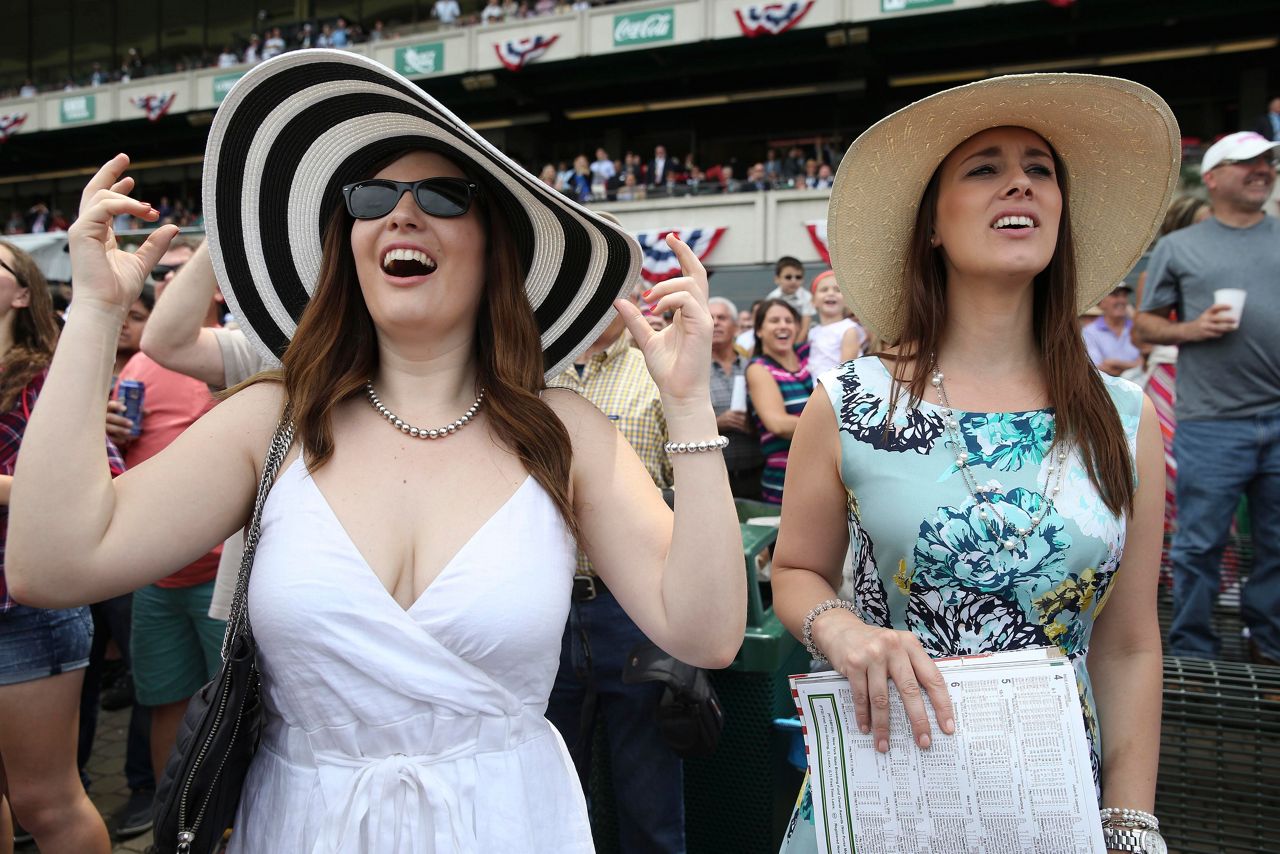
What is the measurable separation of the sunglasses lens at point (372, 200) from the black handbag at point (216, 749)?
47 centimetres

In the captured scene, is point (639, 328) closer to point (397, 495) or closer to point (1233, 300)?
point (397, 495)

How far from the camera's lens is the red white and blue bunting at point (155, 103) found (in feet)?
95.9

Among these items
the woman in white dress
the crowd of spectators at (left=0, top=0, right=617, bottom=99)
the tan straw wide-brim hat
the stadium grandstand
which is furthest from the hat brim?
the crowd of spectators at (left=0, top=0, right=617, bottom=99)

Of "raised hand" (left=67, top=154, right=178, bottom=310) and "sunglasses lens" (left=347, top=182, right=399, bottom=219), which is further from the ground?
"sunglasses lens" (left=347, top=182, right=399, bottom=219)

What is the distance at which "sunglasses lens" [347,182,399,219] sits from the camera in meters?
1.54

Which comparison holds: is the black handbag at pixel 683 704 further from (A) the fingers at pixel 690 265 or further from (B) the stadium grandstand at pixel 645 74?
(B) the stadium grandstand at pixel 645 74

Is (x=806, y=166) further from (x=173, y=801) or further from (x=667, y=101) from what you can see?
(x=173, y=801)

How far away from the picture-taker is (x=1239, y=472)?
3.54 metres

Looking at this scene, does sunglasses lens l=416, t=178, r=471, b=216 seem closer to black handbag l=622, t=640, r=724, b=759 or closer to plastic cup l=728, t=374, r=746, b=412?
black handbag l=622, t=640, r=724, b=759

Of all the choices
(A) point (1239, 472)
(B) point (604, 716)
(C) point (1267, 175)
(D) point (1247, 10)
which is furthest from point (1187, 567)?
(D) point (1247, 10)

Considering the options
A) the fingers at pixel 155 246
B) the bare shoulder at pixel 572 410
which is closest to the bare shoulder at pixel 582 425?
the bare shoulder at pixel 572 410

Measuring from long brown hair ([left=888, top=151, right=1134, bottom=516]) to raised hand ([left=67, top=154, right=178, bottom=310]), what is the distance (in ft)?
4.22

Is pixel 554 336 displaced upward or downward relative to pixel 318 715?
upward

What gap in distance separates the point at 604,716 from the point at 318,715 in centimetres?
147
